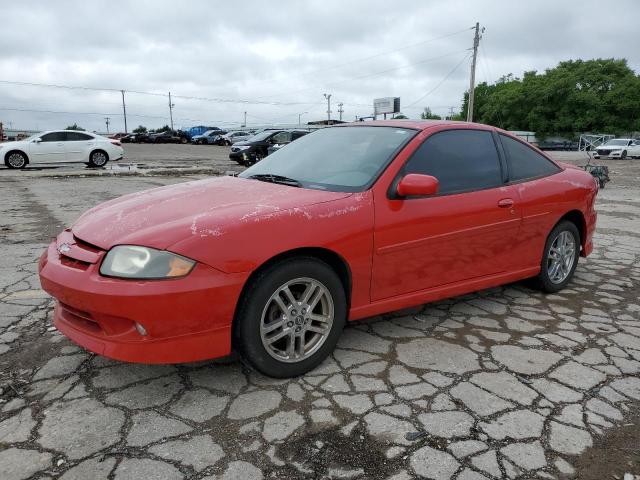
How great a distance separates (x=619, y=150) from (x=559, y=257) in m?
33.2

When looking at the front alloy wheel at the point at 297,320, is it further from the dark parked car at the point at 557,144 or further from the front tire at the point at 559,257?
the dark parked car at the point at 557,144

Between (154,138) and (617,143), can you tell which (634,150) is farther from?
(154,138)

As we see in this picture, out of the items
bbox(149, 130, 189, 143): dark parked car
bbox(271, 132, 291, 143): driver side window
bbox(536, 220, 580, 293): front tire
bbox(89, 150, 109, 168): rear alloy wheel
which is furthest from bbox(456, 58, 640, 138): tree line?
bbox(536, 220, 580, 293): front tire

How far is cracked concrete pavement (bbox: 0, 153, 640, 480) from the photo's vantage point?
83.4 inches

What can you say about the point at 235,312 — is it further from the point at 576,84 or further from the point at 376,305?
the point at 576,84

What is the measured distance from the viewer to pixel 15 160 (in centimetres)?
1708

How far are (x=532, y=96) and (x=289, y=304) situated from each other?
67.4 meters

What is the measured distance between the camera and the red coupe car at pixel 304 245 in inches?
94.7

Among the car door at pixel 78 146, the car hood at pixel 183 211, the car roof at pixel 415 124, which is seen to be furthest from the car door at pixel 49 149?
the car roof at pixel 415 124

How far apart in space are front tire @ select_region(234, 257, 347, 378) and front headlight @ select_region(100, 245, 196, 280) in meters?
Answer: 0.37

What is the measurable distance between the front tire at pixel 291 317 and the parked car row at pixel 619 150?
3430 centimetres

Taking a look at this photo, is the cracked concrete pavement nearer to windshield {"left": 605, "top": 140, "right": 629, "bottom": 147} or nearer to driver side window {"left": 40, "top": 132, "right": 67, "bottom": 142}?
driver side window {"left": 40, "top": 132, "right": 67, "bottom": 142}

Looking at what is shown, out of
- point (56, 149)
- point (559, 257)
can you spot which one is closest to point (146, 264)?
point (559, 257)

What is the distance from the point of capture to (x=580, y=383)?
2.81 metres
